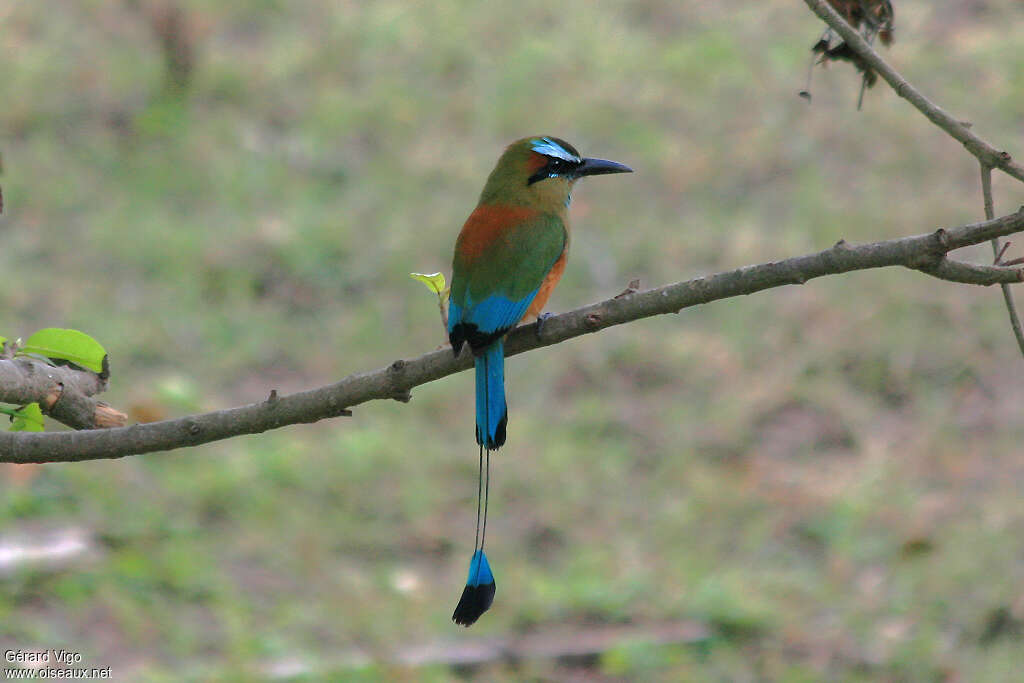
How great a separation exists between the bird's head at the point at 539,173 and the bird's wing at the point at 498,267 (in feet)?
0.22

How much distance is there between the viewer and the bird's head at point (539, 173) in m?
3.70

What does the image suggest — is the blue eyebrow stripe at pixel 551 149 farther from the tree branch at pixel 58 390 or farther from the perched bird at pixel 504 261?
the tree branch at pixel 58 390

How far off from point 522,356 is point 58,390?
4.49m

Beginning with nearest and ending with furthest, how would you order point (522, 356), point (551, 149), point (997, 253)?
point (997, 253) < point (551, 149) < point (522, 356)

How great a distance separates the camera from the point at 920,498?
5.92m

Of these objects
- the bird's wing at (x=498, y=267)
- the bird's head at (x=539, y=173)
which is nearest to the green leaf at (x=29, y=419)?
the bird's wing at (x=498, y=267)

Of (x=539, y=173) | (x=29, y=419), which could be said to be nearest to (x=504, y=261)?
(x=539, y=173)

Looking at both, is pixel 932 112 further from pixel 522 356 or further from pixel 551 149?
pixel 522 356

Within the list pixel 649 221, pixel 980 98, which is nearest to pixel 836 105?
pixel 980 98

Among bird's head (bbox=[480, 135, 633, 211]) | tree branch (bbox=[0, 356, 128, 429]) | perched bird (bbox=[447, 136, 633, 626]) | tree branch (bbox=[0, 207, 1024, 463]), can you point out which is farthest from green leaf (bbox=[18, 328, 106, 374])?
bird's head (bbox=[480, 135, 633, 211])

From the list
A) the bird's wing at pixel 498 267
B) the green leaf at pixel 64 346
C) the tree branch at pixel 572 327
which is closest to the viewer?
the tree branch at pixel 572 327

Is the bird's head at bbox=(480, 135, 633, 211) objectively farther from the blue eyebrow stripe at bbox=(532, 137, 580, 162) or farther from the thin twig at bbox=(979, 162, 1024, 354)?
the thin twig at bbox=(979, 162, 1024, 354)

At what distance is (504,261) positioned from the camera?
3402 mm

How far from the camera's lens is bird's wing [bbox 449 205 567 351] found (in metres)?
3.11
